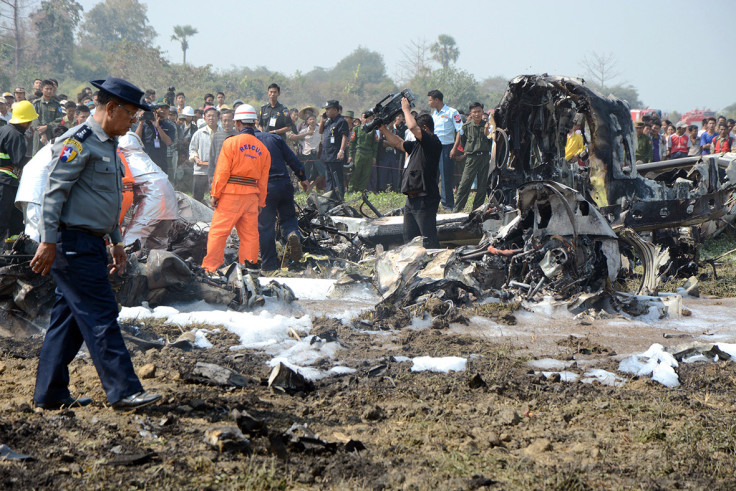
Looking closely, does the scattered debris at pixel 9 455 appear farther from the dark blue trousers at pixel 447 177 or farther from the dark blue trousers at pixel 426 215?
the dark blue trousers at pixel 447 177

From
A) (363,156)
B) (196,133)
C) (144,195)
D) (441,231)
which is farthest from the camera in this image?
(363,156)

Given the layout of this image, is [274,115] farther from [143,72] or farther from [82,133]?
[143,72]

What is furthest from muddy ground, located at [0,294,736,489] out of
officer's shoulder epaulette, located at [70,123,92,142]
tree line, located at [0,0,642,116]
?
tree line, located at [0,0,642,116]

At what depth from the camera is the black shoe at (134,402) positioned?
357 cm

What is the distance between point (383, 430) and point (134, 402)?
126cm

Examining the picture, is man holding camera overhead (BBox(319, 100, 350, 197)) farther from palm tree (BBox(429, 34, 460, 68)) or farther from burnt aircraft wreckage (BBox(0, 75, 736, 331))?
palm tree (BBox(429, 34, 460, 68))

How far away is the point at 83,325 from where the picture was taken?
3602 millimetres

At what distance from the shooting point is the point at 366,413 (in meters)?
3.90

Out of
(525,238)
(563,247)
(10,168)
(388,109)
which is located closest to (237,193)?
(388,109)

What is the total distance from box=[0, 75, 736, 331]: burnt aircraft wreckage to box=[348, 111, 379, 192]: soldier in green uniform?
442 cm

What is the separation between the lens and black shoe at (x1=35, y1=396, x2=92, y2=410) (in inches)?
146

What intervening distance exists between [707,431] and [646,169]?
6.99 meters

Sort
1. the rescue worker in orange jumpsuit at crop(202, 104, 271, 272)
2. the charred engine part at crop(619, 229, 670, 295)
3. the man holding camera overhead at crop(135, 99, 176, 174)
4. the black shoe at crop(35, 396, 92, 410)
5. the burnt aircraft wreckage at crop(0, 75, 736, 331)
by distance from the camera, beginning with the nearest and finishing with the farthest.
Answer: the black shoe at crop(35, 396, 92, 410) → the burnt aircraft wreckage at crop(0, 75, 736, 331) → the charred engine part at crop(619, 229, 670, 295) → the rescue worker in orange jumpsuit at crop(202, 104, 271, 272) → the man holding camera overhead at crop(135, 99, 176, 174)

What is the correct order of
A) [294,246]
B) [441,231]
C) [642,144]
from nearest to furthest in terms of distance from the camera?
[294,246], [441,231], [642,144]
